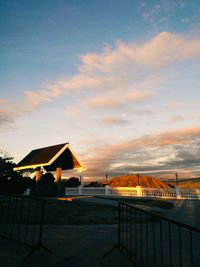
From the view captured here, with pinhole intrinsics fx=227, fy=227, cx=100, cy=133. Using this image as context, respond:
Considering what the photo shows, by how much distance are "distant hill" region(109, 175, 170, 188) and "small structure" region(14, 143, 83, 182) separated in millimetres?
71577

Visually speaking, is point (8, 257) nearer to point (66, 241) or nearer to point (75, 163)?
point (66, 241)

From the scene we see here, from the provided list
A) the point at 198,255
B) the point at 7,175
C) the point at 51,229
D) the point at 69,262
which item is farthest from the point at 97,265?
the point at 7,175

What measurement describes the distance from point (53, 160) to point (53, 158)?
0.20 m

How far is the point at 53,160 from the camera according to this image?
19.5 meters

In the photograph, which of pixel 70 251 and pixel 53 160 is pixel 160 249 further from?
pixel 53 160

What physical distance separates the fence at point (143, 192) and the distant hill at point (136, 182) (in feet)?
216

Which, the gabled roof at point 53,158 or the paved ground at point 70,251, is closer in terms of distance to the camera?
the paved ground at point 70,251

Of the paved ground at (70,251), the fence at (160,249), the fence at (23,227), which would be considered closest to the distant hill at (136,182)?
the fence at (23,227)

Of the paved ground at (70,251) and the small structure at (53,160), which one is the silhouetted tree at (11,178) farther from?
the paved ground at (70,251)

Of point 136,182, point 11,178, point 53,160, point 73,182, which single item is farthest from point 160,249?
point 136,182

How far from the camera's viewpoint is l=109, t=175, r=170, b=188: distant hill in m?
92.8

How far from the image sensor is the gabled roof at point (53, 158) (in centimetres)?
2020

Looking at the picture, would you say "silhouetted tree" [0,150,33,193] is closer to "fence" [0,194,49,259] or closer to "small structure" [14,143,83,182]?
"small structure" [14,143,83,182]

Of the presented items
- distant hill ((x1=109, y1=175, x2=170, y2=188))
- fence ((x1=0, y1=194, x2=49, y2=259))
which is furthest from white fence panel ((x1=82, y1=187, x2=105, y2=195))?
distant hill ((x1=109, y1=175, x2=170, y2=188))
